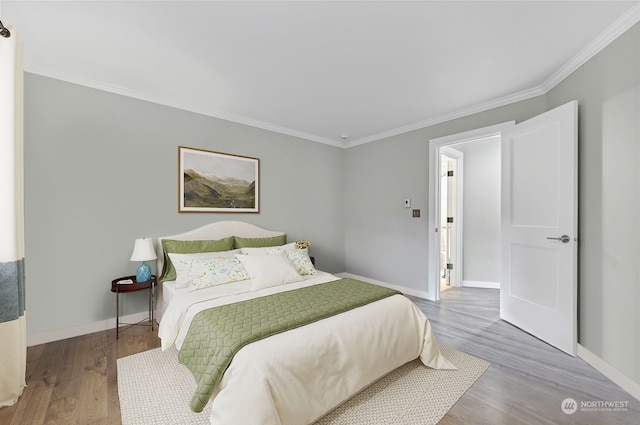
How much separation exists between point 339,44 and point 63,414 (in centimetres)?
307

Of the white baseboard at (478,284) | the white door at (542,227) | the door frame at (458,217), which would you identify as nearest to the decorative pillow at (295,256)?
the white door at (542,227)

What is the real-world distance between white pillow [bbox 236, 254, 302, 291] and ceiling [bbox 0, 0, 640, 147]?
1.76 m

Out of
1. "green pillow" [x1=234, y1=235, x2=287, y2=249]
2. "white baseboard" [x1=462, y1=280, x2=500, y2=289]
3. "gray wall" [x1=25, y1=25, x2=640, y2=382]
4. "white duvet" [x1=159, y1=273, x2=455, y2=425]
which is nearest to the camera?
Result: "white duvet" [x1=159, y1=273, x2=455, y2=425]

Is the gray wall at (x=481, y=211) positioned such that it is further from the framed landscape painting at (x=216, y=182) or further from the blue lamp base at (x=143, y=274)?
the blue lamp base at (x=143, y=274)

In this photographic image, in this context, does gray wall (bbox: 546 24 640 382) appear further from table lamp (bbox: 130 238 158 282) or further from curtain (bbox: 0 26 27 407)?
curtain (bbox: 0 26 27 407)

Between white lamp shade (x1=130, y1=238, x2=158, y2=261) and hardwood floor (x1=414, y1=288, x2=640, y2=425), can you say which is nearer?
hardwood floor (x1=414, y1=288, x2=640, y2=425)

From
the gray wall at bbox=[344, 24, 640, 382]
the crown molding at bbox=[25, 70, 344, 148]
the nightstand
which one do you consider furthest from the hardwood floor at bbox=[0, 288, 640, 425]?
the crown molding at bbox=[25, 70, 344, 148]

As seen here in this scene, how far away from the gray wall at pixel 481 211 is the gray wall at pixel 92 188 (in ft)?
12.8

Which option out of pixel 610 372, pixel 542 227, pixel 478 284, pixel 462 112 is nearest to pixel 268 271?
pixel 542 227

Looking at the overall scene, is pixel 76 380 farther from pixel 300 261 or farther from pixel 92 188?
pixel 300 261

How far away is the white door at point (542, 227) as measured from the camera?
7.72 ft

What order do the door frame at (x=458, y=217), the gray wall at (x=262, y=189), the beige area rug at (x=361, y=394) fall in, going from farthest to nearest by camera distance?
the door frame at (x=458, y=217), the gray wall at (x=262, y=189), the beige area rug at (x=361, y=394)

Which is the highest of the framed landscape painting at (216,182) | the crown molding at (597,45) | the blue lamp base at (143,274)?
the crown molding at (597,45)

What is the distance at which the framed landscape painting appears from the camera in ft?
10.8
